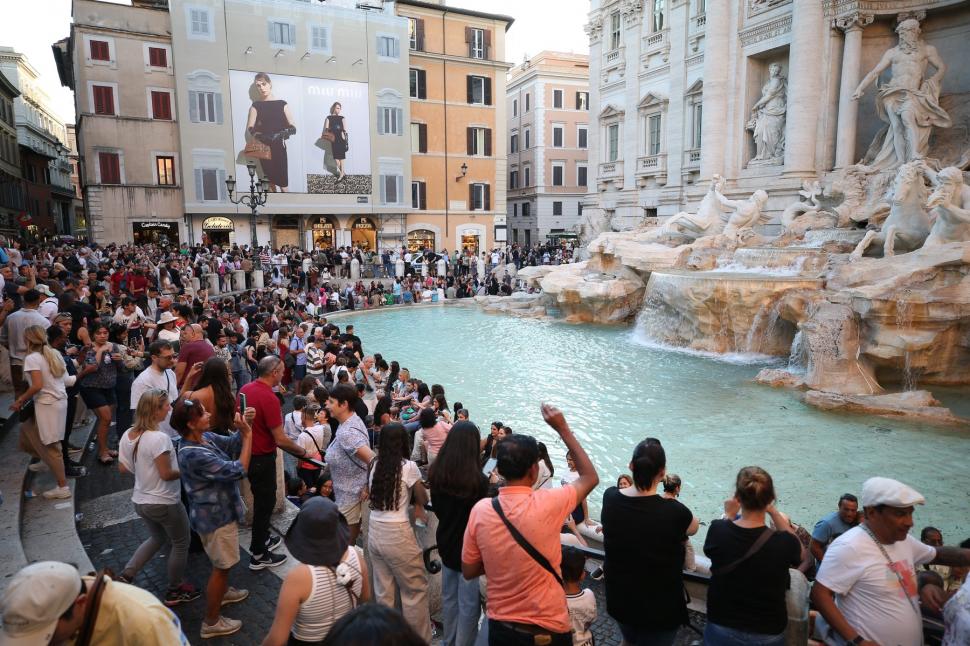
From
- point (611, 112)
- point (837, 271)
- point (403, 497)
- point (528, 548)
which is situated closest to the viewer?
point (528, 548)

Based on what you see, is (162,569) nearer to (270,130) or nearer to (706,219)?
(706,219)

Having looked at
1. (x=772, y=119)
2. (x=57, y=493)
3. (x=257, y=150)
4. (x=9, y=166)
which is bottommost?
(x=57, y=493)

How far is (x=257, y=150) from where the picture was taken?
28.9m

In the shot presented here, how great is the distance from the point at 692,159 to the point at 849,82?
6421 millimetres

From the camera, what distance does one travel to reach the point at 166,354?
5.27 meters

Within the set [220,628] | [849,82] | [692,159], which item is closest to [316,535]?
[220,628]

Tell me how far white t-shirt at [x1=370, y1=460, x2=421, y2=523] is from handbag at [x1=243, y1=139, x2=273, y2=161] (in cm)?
2858

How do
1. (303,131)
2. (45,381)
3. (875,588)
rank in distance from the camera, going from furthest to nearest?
(303,131) < (45,381) < (875,588)

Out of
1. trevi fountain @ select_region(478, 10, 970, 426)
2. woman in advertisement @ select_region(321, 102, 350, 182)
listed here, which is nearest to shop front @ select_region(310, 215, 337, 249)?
woman in advertisement @ select_region(321, 102, 350, 182)

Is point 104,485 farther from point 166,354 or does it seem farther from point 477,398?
point 477,398

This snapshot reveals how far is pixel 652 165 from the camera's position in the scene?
25797 mm

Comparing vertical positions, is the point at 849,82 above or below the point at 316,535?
above

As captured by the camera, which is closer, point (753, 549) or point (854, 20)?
point (753, 549)

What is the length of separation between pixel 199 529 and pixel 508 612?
2050 millimetres
